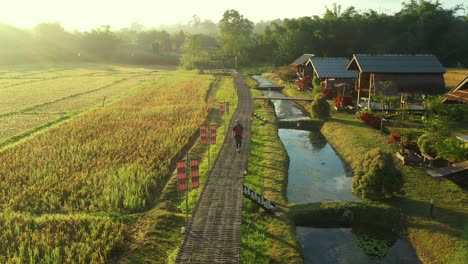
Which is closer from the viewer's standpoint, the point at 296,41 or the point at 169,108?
the point at 169,108

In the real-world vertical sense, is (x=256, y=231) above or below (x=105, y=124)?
below

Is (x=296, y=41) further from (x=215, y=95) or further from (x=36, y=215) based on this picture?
(x=36, y=215)

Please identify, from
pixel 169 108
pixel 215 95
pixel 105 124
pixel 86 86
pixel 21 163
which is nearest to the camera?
pixel 21 163

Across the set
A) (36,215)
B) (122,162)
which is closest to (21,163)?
(122,162)

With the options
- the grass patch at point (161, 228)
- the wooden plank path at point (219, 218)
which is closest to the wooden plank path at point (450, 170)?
the wooden plank path at point (219, 218)

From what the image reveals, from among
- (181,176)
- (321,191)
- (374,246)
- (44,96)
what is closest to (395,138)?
(321,191)

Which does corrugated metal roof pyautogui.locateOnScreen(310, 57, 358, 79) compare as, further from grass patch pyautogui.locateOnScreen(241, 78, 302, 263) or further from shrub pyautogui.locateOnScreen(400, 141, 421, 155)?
shrub pyautogui.locateOnScreen(400, 141, 421, 155)

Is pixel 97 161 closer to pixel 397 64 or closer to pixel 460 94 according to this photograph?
pixel 460 94
